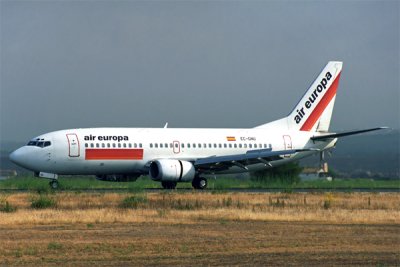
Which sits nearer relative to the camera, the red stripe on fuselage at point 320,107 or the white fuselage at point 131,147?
the white fuselage at point 131,147

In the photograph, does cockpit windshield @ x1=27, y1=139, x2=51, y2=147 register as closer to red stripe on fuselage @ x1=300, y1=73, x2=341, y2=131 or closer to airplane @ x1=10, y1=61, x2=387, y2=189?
airplane @ x1=10, y1=61, x2=387, y2=189

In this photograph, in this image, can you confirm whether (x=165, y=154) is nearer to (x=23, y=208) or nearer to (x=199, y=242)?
(x=23, y=208)

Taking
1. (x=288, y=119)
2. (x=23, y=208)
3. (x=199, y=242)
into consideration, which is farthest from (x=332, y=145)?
(x=199, y=242)

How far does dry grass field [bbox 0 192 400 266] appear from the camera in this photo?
22.5 metres

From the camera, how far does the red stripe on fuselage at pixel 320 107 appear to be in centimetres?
6150

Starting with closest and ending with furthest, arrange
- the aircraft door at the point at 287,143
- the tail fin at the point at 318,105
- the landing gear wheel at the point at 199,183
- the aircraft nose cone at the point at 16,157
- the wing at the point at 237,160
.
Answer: the aircraft nose cone at the point at 16,157 → the wing at the point at 237,160 → the landing gear wheel at the point at 199,183 → the aircraft door at the point at 287,143 → the tail fin at the point at 318,105

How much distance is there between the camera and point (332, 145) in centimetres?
6078

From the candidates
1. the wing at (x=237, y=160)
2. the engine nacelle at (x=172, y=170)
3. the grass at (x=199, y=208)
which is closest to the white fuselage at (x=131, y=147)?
A: the wing at (x=237, y=160)

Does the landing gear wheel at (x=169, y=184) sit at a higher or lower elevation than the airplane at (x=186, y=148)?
lower

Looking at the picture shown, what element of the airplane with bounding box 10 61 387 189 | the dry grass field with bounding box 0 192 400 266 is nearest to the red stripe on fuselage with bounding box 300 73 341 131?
the airplane with bounding box 10 61 387 189

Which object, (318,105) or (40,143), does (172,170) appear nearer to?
(40,143)

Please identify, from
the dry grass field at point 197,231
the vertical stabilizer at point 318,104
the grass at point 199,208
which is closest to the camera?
the dry grass field at point 197,231

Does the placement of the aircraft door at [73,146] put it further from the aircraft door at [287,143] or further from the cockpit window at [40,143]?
the aircraft door at [287,143]

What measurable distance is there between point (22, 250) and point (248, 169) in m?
35.7
